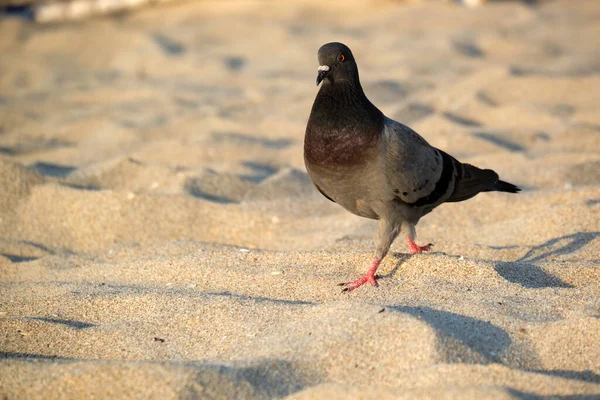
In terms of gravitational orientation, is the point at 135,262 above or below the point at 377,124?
below

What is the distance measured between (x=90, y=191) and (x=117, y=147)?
Answer: 2.23 meters

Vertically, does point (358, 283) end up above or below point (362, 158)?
below

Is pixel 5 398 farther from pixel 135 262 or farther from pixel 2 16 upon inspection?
pixel 2 16

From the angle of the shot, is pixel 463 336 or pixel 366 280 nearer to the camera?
pixel 463 336

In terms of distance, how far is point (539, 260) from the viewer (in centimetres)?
484

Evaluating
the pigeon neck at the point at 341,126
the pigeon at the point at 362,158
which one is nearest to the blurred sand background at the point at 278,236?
the pigeon at the point at 362,158

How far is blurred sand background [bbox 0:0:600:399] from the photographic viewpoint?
3182 millimetres

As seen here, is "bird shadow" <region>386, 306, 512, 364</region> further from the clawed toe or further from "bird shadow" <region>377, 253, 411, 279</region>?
"bird shadow" <region>377, 253, 411, 279</region>

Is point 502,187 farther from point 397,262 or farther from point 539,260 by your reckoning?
point 397,262

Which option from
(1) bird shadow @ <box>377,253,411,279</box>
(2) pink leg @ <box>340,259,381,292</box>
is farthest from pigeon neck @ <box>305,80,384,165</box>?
(1) bird shadow @ <box>377,253,411,279</box>

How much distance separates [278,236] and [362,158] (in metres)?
1.69

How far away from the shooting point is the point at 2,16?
623 inches

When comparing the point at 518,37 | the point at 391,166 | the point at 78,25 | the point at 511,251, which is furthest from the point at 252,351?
the point at 78,25

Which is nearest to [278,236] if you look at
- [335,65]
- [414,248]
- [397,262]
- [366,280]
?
[414,248]
